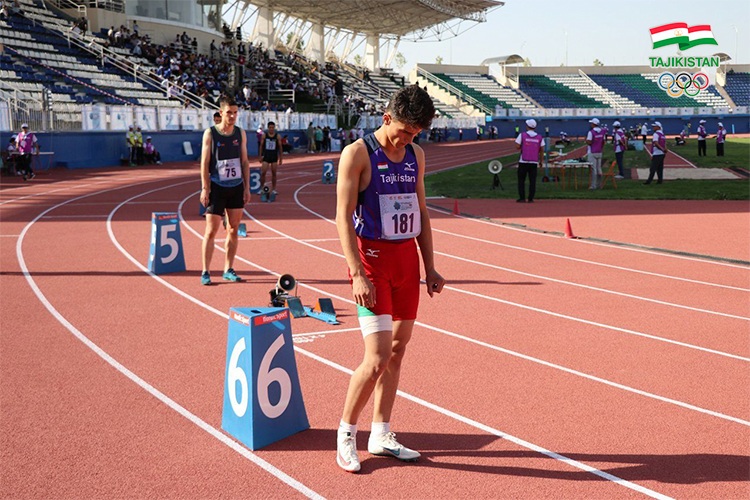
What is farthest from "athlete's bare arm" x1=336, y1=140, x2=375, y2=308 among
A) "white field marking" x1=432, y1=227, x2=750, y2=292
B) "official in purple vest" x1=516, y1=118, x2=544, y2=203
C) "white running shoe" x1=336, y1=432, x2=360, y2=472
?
"official in purple vest" x1=516, y1=118, x2=544, y2=203

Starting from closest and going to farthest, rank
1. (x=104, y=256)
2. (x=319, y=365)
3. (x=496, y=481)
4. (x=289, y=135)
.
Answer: (x=496, y=481) < (x=319, y=365) < (x=104, y=256) < (x=289, y=135)

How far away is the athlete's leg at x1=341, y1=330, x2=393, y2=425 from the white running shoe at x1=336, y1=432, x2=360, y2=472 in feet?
0.32

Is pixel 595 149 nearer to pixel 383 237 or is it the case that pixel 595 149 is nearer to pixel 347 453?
pixel 383 237

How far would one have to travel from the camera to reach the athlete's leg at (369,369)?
14.2 ft

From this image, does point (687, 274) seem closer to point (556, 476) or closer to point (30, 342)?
point (556, 476)

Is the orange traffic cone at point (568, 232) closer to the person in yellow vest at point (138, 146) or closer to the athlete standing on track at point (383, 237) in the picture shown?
the athlete standing on track at point (383, 237)

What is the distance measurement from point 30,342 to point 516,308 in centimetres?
486

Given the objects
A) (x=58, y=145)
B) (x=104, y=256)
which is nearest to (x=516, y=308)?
(x=104, y=256)

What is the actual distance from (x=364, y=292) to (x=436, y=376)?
228 centimetres

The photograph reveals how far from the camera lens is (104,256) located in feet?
40.0

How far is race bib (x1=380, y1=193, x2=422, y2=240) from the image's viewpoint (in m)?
4.38

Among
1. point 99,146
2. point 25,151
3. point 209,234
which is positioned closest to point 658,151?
point 209,234

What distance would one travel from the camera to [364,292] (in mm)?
4180

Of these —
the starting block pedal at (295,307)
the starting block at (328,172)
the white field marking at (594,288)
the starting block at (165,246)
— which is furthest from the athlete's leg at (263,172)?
the starting block pedal at (295,307)
